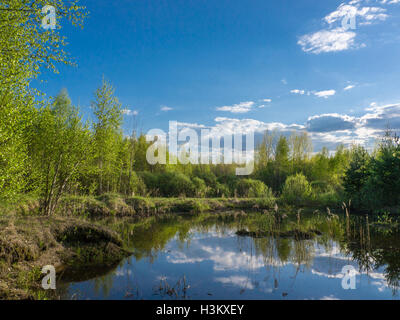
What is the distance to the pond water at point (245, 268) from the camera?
6.10 m

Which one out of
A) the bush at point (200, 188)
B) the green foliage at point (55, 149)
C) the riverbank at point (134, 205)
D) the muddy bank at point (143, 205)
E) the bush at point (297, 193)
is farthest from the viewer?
the bush at point (200, 188)

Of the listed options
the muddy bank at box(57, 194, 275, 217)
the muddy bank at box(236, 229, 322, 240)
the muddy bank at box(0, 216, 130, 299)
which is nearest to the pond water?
the muddy bank at box(236, 229, 322, 240)

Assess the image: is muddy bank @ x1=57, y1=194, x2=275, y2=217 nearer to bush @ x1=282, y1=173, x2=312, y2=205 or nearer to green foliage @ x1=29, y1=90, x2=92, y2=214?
green foliage @ x1=29, y1=90, x2=92, y2=214

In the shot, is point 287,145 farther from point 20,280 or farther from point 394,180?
point 20,280

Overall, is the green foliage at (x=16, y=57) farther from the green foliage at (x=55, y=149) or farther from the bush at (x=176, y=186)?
the bush at (x=176, y=186)

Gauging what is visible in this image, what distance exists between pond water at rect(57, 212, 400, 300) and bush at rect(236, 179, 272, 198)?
46.7 feet

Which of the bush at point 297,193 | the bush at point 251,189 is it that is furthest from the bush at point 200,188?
the bush at point 297,193

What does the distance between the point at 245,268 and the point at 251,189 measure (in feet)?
67.9

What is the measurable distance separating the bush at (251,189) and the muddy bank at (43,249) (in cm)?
1928

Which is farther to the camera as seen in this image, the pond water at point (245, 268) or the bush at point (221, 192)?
the bush at point (221, 192)

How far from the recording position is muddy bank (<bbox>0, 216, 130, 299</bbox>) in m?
6.03
